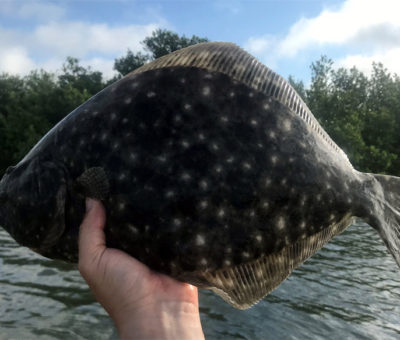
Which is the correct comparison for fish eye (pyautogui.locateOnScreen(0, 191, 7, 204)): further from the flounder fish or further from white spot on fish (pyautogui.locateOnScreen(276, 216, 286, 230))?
white spot on fish (pyautogui.locateOnScreen(276, 216, 286, 230))

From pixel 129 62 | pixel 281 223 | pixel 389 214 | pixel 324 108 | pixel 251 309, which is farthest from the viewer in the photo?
pixel 129 62

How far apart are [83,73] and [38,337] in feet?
177

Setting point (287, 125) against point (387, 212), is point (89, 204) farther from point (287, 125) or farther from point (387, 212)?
point (387, 212)

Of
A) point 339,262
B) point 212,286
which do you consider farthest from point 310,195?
point 339,262

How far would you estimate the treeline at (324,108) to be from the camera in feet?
125

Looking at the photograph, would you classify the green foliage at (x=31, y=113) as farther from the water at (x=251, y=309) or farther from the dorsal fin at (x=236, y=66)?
the dorsal fin at (x=236, y=66)

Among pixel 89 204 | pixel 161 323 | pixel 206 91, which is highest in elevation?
pixel 206 91

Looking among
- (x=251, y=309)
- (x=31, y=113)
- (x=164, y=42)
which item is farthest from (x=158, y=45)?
(x=251, y=309)

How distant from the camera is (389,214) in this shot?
2.77 metres

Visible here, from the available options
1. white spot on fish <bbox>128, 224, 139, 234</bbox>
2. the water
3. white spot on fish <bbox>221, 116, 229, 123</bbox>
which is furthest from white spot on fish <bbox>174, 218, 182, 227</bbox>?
the water

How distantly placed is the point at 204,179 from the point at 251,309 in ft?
21.3

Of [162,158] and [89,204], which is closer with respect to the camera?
[162,158]

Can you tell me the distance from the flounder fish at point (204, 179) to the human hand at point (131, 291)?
0.07 meters

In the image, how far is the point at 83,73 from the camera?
5681 cm
